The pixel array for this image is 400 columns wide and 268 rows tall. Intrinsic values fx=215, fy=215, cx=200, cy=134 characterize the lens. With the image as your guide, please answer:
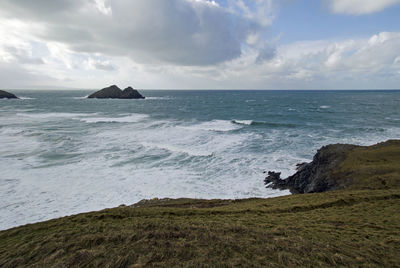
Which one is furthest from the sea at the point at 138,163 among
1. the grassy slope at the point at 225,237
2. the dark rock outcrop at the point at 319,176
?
the grassy slope at the point at 225,237

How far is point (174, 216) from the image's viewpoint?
1023 centimetres

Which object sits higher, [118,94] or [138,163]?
[118,94]

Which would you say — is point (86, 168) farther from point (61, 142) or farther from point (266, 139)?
point (266, 139)

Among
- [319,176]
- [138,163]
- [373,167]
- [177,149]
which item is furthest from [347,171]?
[138,163]

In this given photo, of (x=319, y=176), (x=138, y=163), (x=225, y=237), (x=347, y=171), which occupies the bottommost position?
(x=138, y=163)

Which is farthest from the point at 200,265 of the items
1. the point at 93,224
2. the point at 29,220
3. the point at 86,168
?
the point at 86,168

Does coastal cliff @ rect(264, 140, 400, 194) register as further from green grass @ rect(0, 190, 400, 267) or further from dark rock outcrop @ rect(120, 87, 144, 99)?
dark rock outcrop @ rect(120, 87, 144, 99)

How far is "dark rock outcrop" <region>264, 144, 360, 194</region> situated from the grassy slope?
4.43 m

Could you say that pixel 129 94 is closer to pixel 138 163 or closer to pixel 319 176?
pixel 138 163

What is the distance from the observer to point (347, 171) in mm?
16344

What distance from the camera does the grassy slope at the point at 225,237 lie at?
650cm

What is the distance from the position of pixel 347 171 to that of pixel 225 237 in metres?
13.5

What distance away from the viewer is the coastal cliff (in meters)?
14.4

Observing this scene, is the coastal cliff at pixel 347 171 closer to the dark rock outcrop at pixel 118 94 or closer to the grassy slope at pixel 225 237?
the grassy slope at pixel 225 237
